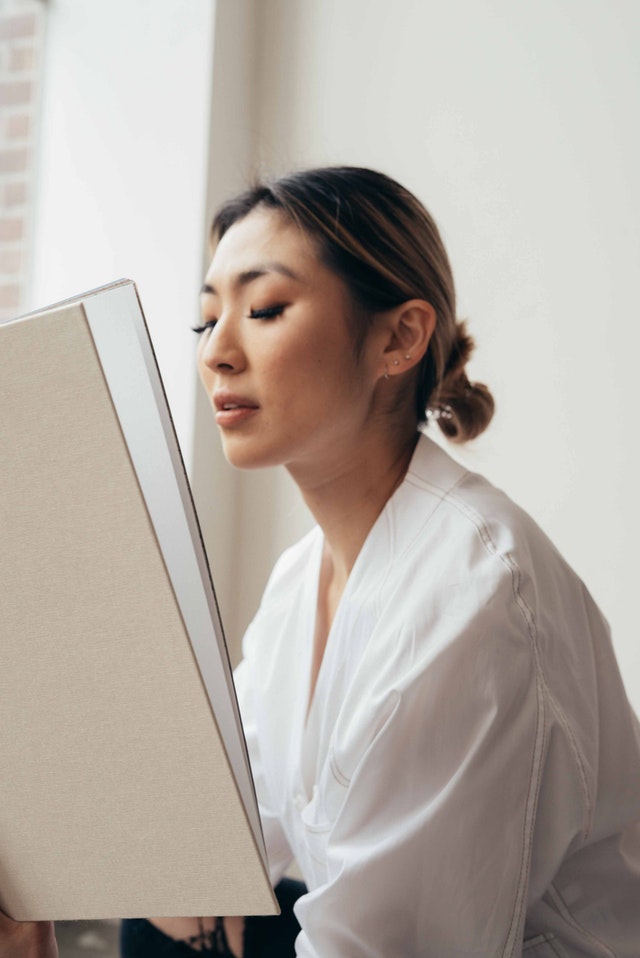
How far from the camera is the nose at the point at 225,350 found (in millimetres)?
918

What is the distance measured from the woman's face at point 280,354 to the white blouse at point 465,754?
10cm

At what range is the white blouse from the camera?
0.72 m

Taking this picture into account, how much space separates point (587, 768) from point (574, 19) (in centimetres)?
125

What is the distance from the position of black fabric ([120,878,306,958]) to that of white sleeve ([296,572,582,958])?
32 cm

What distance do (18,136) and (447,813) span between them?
1659 millimetres

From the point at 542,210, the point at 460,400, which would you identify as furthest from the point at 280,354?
the point at 542,210

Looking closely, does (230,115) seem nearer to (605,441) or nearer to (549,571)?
(605,441)

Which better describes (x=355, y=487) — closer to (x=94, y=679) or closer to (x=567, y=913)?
(x=567, y=913)

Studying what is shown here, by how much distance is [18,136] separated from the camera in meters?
1.98

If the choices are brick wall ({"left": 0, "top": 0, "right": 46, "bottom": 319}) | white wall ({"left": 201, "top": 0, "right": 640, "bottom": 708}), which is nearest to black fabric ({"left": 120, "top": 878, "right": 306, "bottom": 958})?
white wall ({"left": 201, "top": 0, "right": 640, "bottom": 708})

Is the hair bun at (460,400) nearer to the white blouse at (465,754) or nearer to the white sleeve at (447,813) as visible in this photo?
the white blouse at (465,754)

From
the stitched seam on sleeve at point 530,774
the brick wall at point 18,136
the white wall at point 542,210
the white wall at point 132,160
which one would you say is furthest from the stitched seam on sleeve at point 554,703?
the brick wall at point 18,136

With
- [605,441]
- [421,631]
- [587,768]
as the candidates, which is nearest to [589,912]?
[587,768]

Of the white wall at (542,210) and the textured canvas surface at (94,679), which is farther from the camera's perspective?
the white wall at (542,210)
